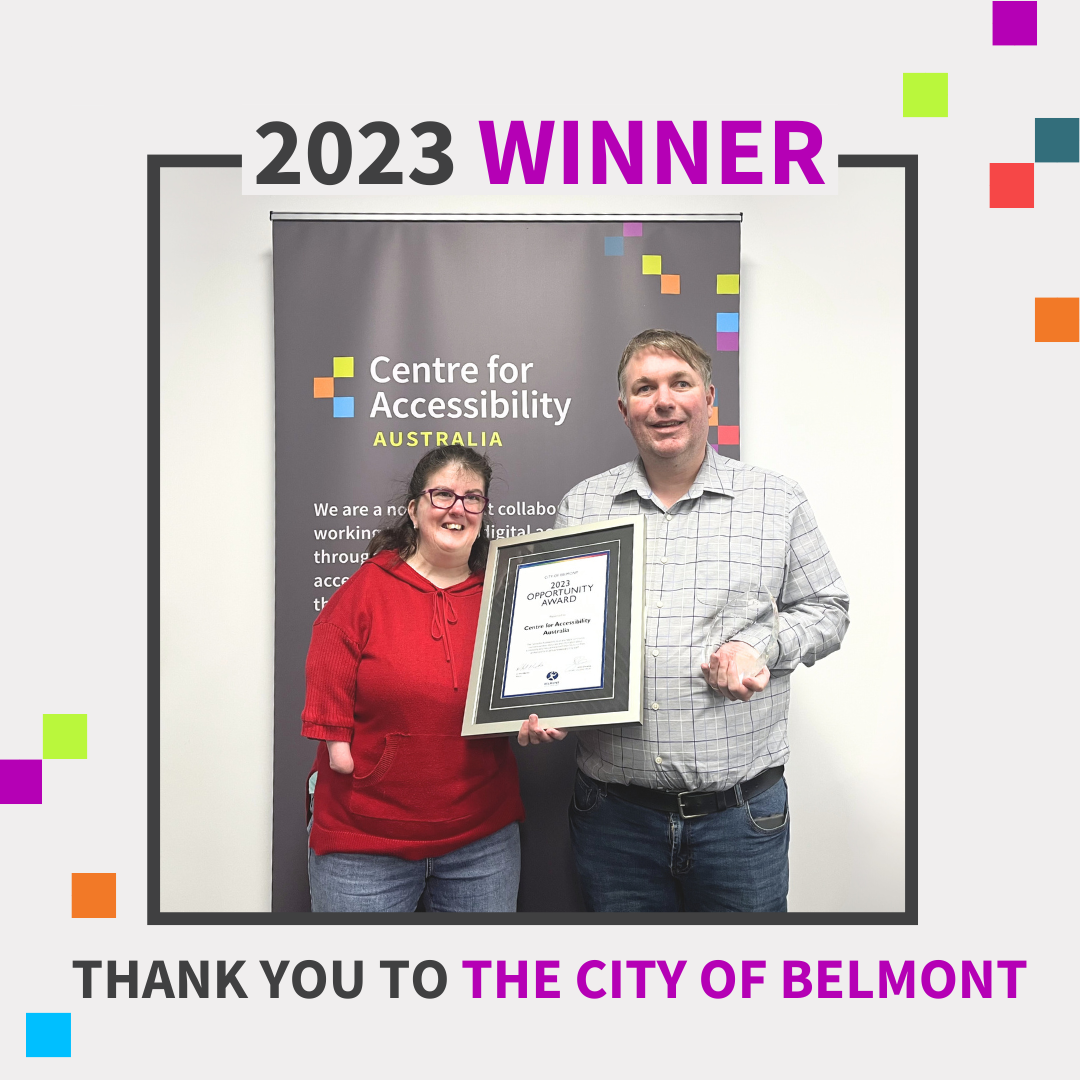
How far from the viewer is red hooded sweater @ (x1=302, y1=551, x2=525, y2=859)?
1784 mm

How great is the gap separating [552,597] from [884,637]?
1.24 meters

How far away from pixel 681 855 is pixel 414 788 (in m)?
0.64

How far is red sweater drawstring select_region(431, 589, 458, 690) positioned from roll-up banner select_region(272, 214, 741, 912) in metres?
0.47

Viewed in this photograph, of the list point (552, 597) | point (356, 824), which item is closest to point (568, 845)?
point (356, 824)

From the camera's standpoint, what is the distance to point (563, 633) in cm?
176

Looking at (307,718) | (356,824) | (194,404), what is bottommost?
(356,824)

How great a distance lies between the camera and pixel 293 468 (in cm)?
229

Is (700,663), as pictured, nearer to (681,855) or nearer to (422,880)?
(681,855)

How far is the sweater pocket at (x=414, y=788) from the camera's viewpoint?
1.78m
